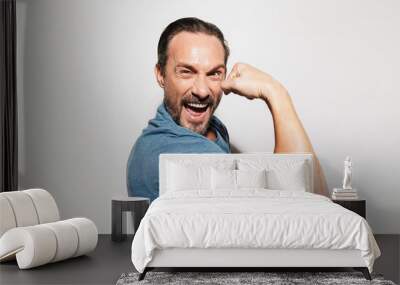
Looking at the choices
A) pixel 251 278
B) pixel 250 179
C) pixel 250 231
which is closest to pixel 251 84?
pixel 250 179

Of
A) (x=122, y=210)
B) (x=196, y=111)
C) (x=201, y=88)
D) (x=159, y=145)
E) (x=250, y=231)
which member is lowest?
(x=122, y=210)

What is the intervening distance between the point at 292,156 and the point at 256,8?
64.5 inches

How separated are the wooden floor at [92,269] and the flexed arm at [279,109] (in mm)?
1375

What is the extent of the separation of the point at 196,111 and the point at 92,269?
7.87 feet

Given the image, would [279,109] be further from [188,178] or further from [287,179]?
[188,178]

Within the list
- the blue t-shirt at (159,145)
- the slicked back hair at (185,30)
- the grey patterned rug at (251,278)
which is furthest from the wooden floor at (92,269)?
the slicked back hair at (185,30)

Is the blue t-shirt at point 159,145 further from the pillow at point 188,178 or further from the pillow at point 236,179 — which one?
the pillow at point 236,179

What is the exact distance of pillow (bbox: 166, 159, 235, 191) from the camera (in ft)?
21.5

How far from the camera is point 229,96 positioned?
23.9 feet

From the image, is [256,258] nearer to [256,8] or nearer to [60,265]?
[60,265]

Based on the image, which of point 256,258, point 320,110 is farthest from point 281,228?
point 320,110

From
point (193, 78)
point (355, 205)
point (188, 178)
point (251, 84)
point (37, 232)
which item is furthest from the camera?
point (251, 84)

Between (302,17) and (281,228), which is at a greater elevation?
(302,17)

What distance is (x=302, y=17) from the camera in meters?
7.27
